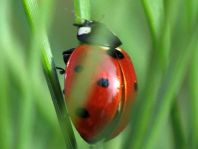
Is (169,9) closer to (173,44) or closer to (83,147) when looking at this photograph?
(173,44)

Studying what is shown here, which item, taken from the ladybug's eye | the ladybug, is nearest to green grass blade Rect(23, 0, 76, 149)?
the ladybug

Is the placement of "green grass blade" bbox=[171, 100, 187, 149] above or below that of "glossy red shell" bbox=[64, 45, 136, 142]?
above

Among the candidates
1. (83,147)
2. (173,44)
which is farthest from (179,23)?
(83,147)

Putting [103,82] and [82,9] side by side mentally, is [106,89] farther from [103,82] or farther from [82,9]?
[82,9]

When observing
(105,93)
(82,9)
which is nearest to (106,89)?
(105,93)

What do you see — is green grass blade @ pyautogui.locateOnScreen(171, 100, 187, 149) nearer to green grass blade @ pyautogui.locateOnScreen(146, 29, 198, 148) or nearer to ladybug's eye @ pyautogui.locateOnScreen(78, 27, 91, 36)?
green grass blade @ pyautogui.locateOnScreen(146, 29, 198, 148)

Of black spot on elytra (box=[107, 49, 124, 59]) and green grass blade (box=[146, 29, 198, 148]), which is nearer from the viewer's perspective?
green grass blade (box=[146, 29, 198, 148])

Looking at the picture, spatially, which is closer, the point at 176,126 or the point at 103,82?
the point at 176,126

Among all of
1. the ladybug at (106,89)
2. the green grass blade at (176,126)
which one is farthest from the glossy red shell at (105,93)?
the green grass blade at (176,126)
